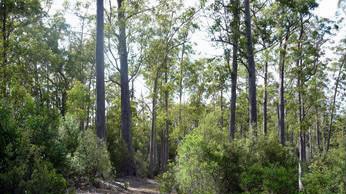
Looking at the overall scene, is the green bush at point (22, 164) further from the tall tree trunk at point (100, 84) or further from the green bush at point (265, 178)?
the tall tree trunk at point (100, 84)

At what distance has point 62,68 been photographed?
3228 cm

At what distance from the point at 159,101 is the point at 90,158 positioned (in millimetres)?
22306

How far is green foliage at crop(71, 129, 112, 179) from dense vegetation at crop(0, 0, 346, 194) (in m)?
0.03

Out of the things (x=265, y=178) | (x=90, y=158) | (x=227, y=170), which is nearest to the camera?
(x=265, y=178)

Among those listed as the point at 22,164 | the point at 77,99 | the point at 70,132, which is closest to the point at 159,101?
the point at 77,99

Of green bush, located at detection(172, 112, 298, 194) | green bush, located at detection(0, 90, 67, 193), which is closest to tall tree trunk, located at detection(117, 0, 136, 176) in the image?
green bush, located at detection(172, 112, 298, 194)

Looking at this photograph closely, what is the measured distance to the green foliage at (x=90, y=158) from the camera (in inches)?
421

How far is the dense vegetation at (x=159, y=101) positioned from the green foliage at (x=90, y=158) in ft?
0.09

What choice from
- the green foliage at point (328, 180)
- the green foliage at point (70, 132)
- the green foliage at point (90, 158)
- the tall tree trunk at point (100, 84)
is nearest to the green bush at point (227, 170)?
the green foliage at point (328, 180)

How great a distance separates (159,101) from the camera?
3312cm

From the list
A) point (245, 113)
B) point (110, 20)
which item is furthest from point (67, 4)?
point (245, 113)

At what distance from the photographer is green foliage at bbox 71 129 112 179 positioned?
1069 centimetres

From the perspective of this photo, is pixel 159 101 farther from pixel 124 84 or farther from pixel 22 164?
pixel 22 164

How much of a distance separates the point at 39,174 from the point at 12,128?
120 cm
